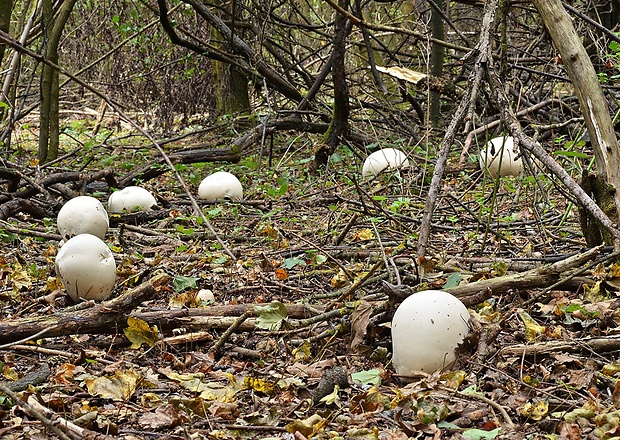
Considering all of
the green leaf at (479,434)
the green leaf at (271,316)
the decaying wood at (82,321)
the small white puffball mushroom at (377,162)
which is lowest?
the green leaf at (479,434)

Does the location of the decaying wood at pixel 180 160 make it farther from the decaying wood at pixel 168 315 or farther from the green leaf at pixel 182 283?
the decaying wood at pixel 168 315

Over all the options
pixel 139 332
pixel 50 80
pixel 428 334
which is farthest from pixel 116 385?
pixel 50 80

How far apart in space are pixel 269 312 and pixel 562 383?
1604 millimetres

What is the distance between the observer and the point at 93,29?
459 inches

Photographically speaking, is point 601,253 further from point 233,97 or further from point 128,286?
point 233,97

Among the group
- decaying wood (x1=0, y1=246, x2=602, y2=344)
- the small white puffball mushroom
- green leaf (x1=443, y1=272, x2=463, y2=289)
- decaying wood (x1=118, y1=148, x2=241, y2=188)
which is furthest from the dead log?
decaying wood (x1=118, y1=148, x2=241, y2=188)

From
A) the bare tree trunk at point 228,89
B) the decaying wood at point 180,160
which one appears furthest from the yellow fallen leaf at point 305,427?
the bare tree trunk at point 228,89

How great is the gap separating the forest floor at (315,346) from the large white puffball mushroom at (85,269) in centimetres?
21

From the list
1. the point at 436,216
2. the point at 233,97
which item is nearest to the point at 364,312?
the point at 436,216

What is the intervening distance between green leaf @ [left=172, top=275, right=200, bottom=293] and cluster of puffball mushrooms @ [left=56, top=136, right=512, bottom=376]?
0.42 meters

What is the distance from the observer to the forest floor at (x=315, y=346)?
2.96m

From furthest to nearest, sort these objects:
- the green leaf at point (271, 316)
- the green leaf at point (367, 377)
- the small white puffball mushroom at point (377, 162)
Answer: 1. the small white puffball mushroom at point (377, 162)
2. the green leaf at point (271, 316)
3. the green leaf at point (367, 377)

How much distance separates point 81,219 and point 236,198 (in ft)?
7.19

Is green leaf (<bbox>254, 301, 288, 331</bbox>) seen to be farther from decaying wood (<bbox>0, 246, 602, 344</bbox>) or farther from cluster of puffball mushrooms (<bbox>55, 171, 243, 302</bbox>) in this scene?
cluster of puffball mushrooms (<bbox>55, 171, 243, 302</bbox>)
